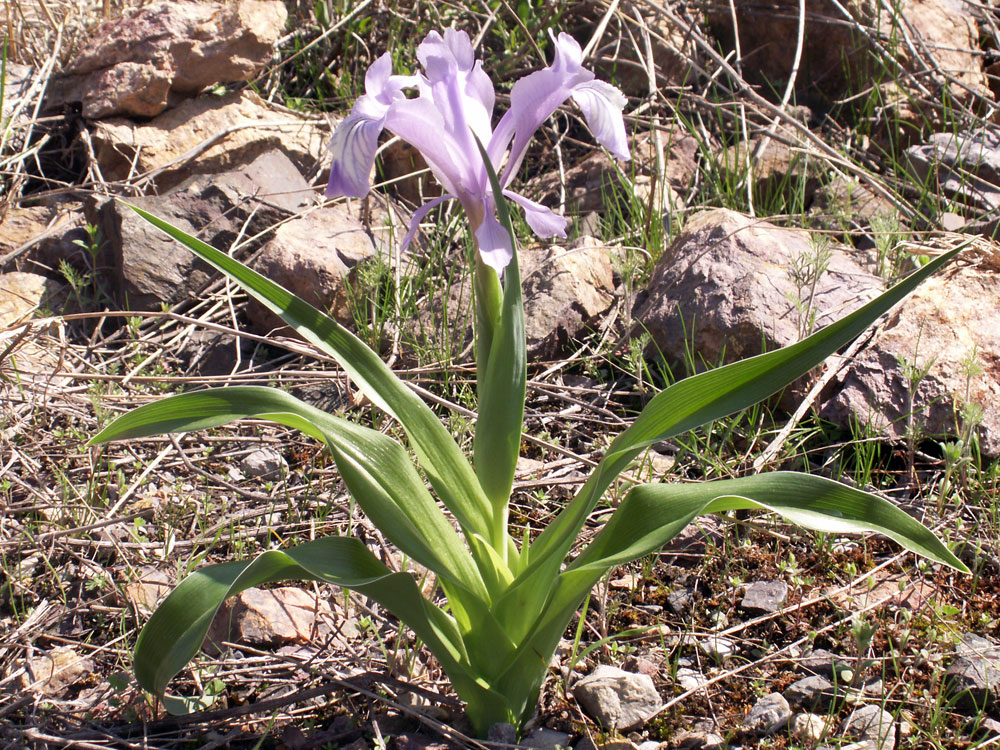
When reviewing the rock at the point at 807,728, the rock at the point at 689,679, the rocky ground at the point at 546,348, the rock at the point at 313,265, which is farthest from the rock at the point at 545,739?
the rock at the point at 313,265

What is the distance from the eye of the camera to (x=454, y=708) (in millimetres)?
1468

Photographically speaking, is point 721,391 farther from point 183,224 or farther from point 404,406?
point 183,224

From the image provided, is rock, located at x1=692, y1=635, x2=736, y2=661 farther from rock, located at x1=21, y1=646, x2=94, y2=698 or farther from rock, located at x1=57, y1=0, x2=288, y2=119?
rock, located at x1=57, y1=0, x2=288, y2=119

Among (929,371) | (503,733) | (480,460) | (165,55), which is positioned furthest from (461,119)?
(165,55)

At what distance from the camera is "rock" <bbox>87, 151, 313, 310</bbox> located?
2.79 meters

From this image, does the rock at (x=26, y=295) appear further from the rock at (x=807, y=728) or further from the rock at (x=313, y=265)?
the rock at (x=807, y=728)

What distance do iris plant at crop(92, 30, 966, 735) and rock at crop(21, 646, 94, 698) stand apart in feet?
1.55

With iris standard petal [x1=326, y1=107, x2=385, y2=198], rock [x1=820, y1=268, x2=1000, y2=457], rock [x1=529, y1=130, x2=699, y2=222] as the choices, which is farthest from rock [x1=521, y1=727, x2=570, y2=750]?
rock [x1=529, y1=130, x2=699, y2=222]

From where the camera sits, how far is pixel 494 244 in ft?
4.07

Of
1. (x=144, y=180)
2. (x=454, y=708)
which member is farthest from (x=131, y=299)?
(x=454, y=708)

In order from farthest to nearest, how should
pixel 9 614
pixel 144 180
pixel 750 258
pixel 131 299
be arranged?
pixel 144 180
pixel 131 299
pixel 750 258
pixel 9 614

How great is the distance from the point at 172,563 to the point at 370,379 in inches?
30.5

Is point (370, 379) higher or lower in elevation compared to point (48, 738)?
higher

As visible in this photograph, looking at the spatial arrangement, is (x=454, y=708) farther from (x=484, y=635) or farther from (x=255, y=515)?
(x=255, y=515)
